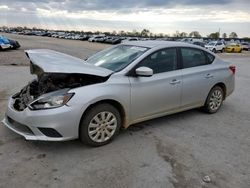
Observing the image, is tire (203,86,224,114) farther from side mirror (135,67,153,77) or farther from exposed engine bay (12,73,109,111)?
exposed engine bay (12,73,109,111)

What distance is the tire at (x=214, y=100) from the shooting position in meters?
5.72

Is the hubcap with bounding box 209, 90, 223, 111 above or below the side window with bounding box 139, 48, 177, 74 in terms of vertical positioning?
below

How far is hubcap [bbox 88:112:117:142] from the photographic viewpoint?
3986 millimetres

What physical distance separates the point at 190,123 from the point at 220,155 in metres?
1.35

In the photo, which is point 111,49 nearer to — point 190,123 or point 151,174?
point 190,123

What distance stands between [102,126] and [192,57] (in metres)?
2.44

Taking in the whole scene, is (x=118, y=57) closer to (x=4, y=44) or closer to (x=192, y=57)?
(x=192, y=57)

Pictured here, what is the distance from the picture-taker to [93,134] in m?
4.01

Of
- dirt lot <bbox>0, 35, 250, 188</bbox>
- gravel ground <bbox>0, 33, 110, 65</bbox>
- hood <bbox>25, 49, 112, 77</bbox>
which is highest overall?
hood <bbox>25, 49, 112, 77</bbox>

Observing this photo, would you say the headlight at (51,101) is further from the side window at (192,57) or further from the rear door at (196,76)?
the side window at (192,57)

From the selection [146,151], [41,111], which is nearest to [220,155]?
[146,151]

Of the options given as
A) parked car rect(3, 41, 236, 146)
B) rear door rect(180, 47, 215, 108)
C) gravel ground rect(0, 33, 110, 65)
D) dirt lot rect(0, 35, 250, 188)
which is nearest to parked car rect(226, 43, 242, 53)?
gravel ground rect(0, 33, 110, 65)

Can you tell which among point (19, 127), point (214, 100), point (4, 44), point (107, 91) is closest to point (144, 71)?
point (107, 91)

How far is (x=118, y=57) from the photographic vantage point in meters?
4.88
